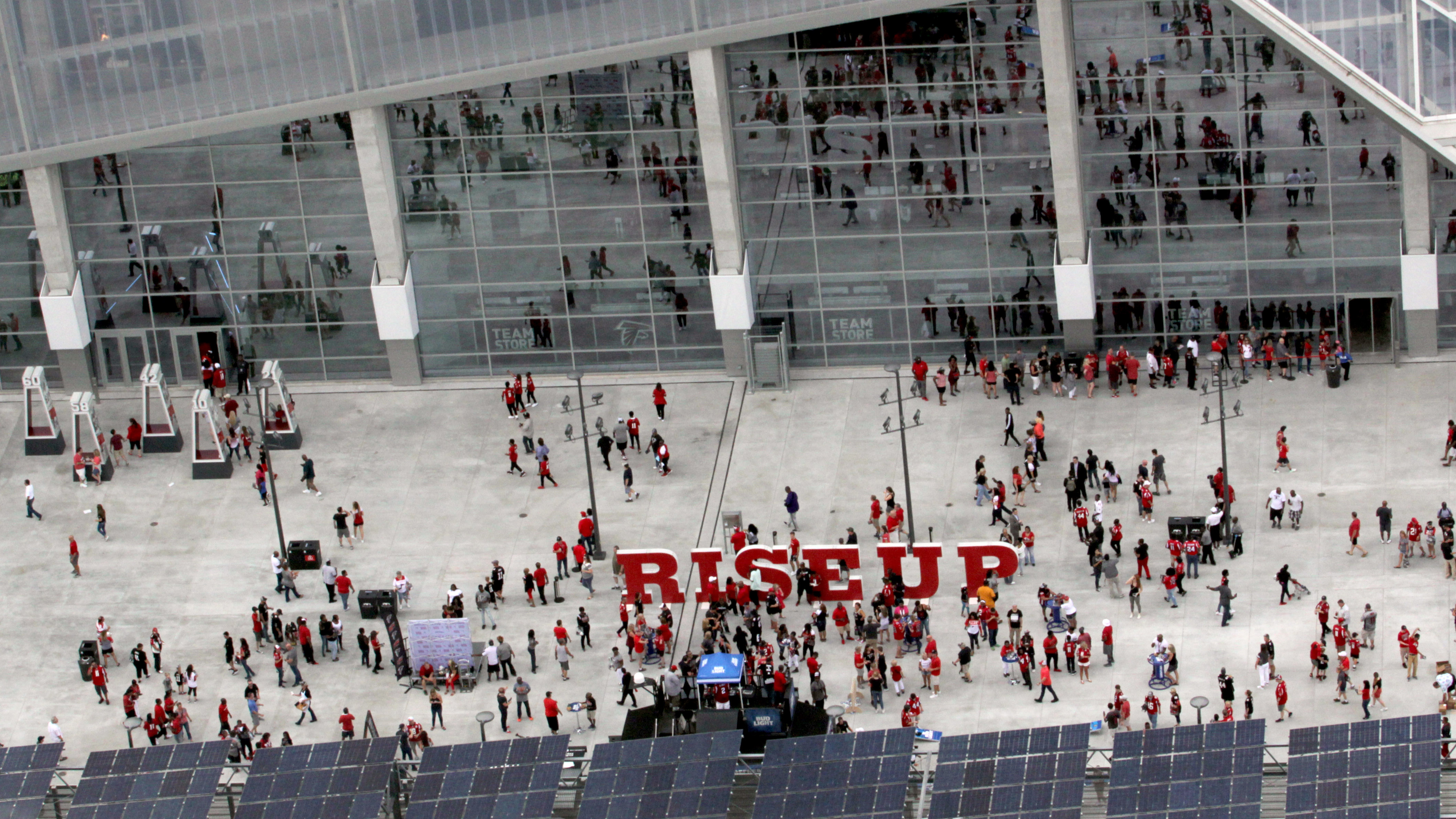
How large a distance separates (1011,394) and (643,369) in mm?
10932

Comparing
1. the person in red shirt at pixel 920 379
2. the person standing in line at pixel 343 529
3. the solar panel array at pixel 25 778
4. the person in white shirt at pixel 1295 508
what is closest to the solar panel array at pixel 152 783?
the solar panel array at pixel 25 778

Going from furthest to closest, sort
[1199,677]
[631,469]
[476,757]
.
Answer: [631,469]
[1199,677]
[476,757]

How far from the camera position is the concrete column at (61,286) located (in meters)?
85.4

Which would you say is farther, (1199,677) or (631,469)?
(631,469)

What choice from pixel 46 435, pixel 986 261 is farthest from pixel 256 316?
pixel 986 261

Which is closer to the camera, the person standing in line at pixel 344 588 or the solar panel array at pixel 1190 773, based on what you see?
the solar panel array at pixel 1190 773

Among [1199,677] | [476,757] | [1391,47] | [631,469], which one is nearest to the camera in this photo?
[476,757]

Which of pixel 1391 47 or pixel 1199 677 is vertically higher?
pixel 1391 47

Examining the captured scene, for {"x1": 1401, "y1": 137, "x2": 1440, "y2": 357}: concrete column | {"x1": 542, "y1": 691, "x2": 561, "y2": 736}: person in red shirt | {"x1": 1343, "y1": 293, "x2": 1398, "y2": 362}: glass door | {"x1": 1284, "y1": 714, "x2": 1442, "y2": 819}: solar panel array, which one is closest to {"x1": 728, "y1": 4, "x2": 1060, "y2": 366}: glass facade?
{"x1": 1343, "y1": 293, "x2": 1398, "y2": 362}: glass door

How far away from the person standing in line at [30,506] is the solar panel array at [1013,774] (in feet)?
95.1

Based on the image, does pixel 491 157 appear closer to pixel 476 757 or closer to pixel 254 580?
pixel 254 580

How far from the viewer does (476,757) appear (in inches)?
2581

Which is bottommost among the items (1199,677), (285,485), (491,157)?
(1199,677)

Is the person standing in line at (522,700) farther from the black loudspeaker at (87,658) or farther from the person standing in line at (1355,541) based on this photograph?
the person standing in line at (1355,541)
